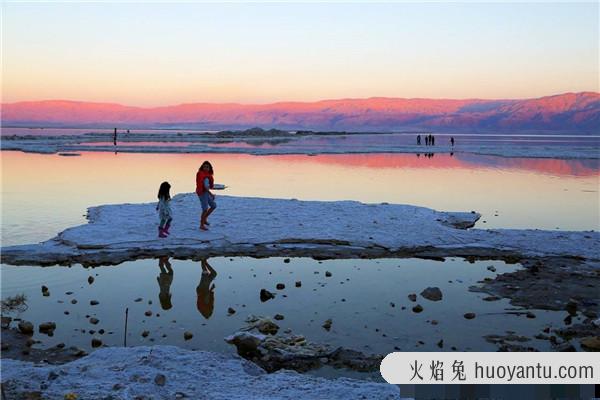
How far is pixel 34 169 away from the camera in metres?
32.7

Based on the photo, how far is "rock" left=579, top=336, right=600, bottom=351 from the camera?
7.70m

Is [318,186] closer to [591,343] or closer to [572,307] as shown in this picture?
[572,307]

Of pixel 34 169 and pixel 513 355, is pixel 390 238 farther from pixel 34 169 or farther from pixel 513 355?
pixel 34 169

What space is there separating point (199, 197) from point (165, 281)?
4066 millimetres

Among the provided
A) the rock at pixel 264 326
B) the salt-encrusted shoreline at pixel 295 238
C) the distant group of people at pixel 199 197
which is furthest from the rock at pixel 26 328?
the distant group of people at pixel 199 197

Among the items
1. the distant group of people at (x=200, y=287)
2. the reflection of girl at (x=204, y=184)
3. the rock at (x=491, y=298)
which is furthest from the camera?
the reflection of girl at (x=204, y=184)

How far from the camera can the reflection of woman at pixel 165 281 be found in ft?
31.5

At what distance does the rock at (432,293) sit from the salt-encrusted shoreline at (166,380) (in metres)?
3.81

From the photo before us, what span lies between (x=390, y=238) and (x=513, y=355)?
10.2 metres

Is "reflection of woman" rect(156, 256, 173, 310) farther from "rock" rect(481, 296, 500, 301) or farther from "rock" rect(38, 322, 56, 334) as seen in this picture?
"rock" rect(481, 296, 500, 301)

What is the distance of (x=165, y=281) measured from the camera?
10766mm

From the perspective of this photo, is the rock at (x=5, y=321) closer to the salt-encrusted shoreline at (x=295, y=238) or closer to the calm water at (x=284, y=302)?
the calm water at (x=284, y=302)

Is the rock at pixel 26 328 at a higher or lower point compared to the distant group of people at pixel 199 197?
lower

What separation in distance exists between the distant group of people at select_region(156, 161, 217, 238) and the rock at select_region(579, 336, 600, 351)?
29.8 ft
